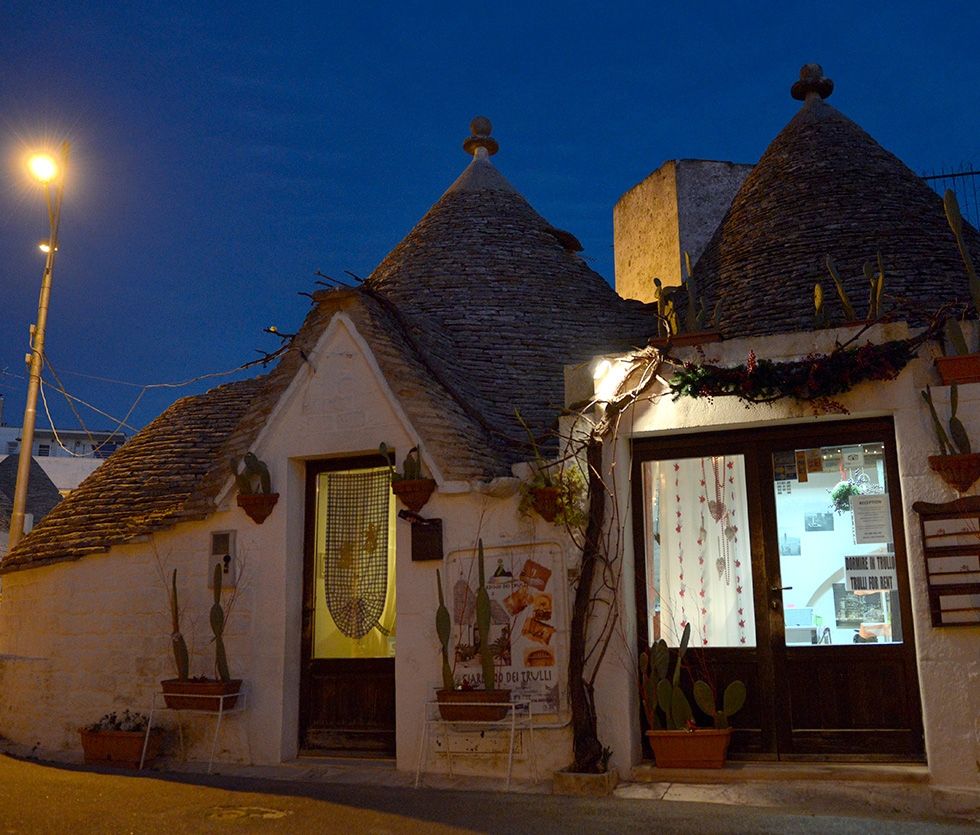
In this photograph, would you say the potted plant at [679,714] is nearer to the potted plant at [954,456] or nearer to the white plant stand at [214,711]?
the potted plant at [954,456]

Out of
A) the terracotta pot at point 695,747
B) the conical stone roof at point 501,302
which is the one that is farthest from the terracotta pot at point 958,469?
the conical stone roof at point 501,302

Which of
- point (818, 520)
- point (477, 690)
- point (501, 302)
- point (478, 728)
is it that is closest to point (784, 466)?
point (818, 520)

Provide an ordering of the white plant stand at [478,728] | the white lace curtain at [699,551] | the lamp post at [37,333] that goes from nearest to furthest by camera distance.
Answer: the white plant stand at [478,728]
the white lace curtain at [699,551]
the lamp post at [37,333]

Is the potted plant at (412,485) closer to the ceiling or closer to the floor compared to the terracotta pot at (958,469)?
closer to the ceiling

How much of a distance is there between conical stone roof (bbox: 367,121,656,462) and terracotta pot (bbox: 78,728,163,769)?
13.2 feet

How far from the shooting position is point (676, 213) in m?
17.2

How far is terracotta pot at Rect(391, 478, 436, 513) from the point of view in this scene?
303 inches

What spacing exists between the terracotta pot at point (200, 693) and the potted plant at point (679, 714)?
3.33 metres

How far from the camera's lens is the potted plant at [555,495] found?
23.7ft

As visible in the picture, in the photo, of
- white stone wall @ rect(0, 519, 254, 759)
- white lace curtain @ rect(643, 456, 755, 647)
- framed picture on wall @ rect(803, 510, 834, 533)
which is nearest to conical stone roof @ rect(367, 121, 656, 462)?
white lace curtain @ rect(643, 456, 755, 647)

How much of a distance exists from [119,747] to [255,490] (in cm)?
240

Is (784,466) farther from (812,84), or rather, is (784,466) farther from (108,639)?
(812,84)

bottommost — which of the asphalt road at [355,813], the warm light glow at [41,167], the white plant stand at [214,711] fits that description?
the asphalt road at [355,813]

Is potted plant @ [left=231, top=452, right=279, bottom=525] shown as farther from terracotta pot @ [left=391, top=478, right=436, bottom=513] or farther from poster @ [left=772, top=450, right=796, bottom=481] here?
poster @ [left=772, top=450, right=796, bottom=481]
